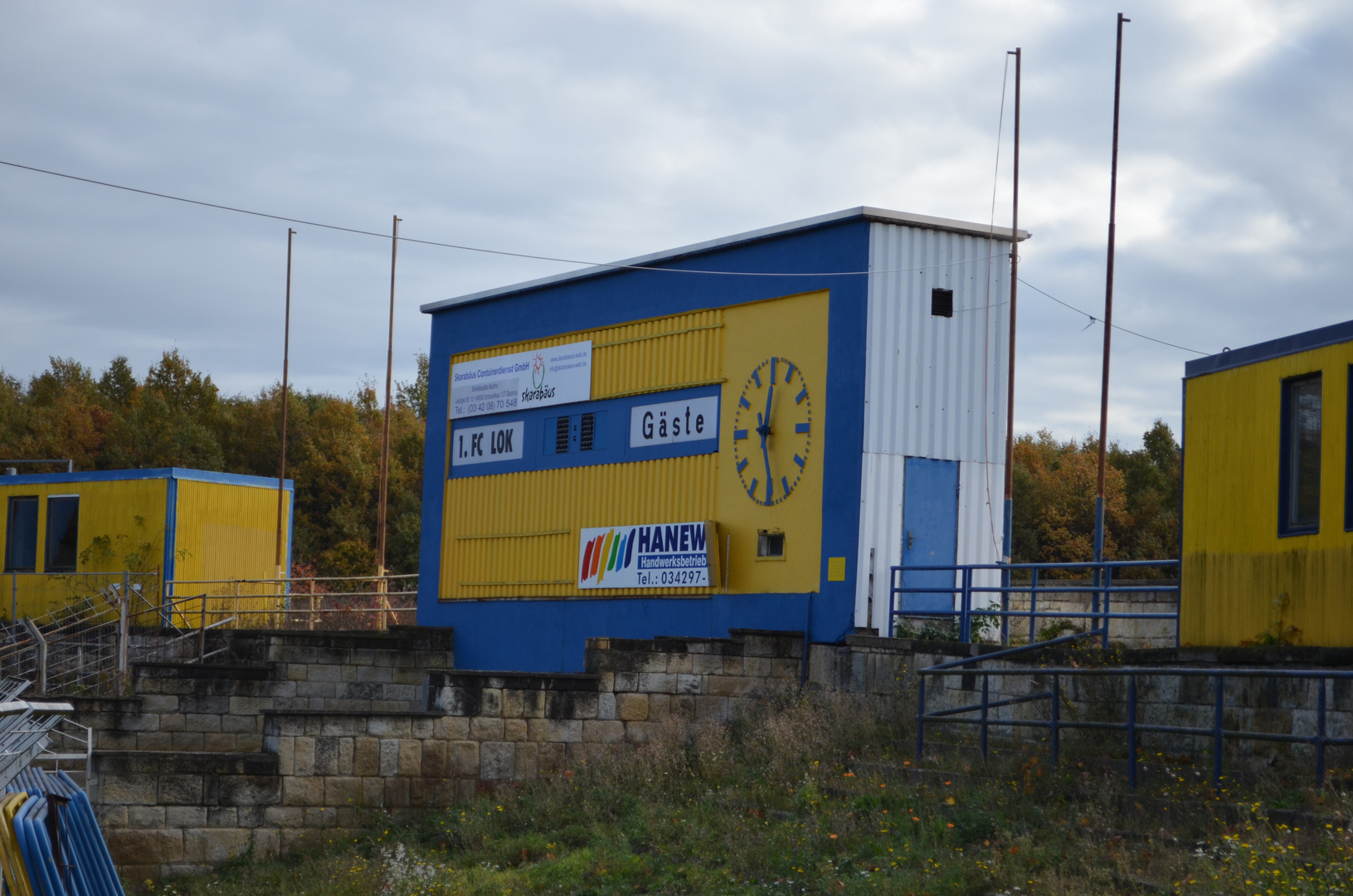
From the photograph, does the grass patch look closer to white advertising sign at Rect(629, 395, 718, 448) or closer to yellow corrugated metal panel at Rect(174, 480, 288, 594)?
white advertising sign at Rect(629, 395, 718, 448)

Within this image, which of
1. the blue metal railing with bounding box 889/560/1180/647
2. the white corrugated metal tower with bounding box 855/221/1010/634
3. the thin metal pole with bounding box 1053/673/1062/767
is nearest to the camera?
the thin metal pole with bounding box 1053/673/1062/767

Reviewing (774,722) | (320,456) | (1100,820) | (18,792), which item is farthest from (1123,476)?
(18,792)

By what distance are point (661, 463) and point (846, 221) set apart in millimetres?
4105

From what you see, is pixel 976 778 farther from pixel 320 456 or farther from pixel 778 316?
pixel 320 456

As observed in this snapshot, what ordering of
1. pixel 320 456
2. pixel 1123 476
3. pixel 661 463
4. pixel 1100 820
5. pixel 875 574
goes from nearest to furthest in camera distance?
1. pixel 1100 820
2. pixel 875 574
3. pixel 661 463
4. pixel 1123 476
5. pixel 320 456

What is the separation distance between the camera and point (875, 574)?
15.9m

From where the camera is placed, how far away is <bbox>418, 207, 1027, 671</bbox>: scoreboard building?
16188 mm

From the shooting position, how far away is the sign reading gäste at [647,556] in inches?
693

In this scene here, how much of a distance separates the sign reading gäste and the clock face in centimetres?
93

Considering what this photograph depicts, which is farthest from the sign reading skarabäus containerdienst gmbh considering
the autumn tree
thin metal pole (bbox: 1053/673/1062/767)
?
the autumn tree

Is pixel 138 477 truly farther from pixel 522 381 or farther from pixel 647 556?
pixel 647 556

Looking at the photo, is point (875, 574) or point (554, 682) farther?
point (875, 574)

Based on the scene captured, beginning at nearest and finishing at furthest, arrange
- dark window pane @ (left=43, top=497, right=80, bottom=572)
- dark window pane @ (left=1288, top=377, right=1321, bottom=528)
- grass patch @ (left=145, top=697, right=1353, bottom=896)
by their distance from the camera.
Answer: grass patch @ (left=145, top=697, right=1353, bottom=896) → dark window pane @ (left=1288, top=377, right=1321, bottom=528) → dark window pane @ (left=43, top=497, right=80, bottom=572)

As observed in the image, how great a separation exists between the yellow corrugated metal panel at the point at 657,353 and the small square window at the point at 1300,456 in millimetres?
7530
